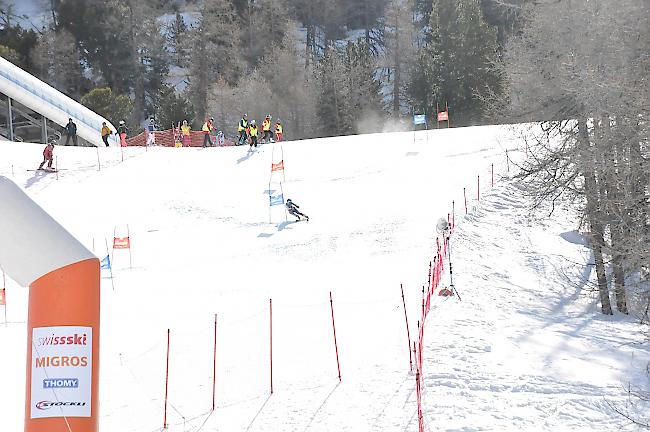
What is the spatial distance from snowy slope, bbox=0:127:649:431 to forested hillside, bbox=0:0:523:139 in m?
25.0

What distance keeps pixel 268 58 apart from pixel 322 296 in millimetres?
56293

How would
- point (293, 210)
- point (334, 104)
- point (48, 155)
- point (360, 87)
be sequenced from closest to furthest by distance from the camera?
point (293, 210) < point (48, 155) < point (334, 104) < point (360, 87)

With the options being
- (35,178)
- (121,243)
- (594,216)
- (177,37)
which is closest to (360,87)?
(177,37)

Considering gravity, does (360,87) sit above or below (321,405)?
above

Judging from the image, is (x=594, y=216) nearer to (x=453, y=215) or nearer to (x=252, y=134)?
(x=453, y=215)

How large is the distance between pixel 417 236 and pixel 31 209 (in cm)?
1577

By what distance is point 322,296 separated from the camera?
19500mm

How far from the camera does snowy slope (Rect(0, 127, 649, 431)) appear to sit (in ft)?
43.5

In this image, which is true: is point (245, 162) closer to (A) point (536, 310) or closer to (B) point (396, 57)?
(A) point (536, 310)

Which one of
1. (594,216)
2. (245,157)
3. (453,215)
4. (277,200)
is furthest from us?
(245,157)

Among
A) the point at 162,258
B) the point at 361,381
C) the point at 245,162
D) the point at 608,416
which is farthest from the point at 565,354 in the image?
the point at 245,162

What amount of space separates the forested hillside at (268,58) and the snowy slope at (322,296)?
984 inches

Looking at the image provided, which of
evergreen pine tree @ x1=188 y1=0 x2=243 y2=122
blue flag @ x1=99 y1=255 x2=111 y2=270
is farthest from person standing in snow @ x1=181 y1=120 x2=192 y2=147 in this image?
evergreen pine tree @ x1=188 y1=0 x2=243 y2=122

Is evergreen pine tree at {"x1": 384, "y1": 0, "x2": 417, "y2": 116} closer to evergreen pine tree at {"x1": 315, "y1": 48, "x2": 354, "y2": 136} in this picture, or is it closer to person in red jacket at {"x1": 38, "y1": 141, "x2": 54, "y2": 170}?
evergreen pine tree at {"x1": 315, "y1": 48, "x2": 354, "y2": 136}
